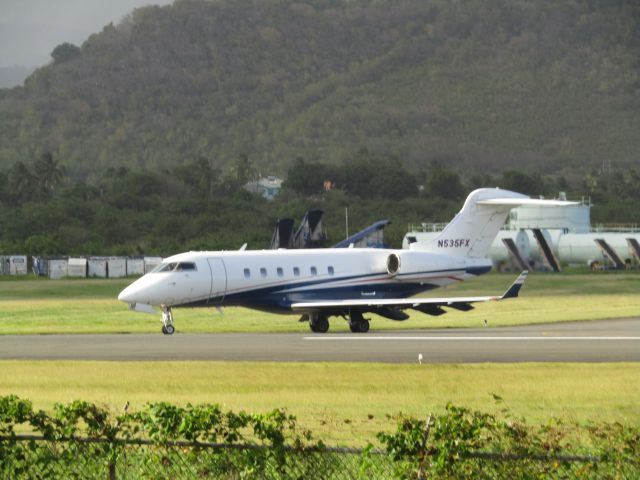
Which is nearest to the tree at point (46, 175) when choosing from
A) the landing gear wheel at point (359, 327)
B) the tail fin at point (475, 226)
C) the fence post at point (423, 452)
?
the tail fin at point (475, 226)

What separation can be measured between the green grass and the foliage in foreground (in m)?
28.4

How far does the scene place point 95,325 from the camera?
45375 millimetres

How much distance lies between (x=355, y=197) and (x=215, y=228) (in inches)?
1430

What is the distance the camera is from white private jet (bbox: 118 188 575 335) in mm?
40219

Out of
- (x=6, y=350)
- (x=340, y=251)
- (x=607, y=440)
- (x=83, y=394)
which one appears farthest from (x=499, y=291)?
(x=607, y=440)

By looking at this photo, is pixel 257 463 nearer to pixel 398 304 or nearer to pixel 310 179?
pixel 398 304

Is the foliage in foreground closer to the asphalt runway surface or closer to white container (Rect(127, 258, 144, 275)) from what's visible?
the asphalt runway surface

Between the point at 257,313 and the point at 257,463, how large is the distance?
3921cm

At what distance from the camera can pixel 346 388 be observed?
24422mm

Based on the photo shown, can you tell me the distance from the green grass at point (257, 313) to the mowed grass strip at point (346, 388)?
14.0 m

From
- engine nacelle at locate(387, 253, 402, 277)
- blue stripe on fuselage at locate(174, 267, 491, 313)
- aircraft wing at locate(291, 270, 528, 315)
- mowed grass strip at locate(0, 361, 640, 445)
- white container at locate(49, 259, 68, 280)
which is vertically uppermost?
white container at locate(49, 259, 68, 280)

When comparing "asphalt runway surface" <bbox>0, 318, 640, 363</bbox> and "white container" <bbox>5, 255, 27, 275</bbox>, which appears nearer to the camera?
"asphalt runway surface" <bbox>0, 318, 640, 363</bbox>

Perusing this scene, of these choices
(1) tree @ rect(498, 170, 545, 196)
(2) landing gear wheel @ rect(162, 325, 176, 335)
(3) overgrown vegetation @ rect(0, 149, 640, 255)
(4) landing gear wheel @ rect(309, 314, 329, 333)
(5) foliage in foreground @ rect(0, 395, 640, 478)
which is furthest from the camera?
(1) tree @ rect(498, 170, 545, 196)

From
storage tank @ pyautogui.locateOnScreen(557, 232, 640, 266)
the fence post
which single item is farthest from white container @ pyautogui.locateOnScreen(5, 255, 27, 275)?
the fence post
